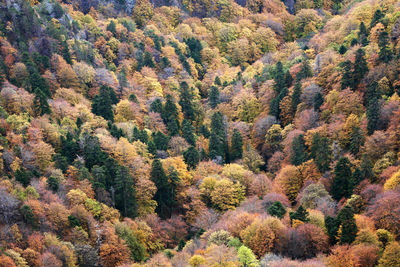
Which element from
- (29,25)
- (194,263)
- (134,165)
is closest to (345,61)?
(134,165)

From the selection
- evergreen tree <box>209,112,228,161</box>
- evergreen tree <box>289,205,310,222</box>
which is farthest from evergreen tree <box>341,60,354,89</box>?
evergreen tree <box>289,205,310,222</box>

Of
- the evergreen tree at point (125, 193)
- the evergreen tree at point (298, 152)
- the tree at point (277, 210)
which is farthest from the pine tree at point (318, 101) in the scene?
the evergreen tree at point (125, 193)

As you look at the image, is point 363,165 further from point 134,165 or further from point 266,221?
point 134,165

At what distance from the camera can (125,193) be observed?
93.0 meters

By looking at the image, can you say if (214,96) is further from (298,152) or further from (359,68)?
(359,68)

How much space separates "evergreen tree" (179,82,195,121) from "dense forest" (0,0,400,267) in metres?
0.49

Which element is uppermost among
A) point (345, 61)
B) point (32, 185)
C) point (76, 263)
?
point (345, 61)

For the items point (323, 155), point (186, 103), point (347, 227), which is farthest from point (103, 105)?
point (347, 227)

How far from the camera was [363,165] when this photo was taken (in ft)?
264

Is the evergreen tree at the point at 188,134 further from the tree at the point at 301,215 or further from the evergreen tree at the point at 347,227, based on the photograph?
the evergreen tree at the point at 347,227

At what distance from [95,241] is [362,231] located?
141 ft

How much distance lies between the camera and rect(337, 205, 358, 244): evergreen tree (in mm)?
67125

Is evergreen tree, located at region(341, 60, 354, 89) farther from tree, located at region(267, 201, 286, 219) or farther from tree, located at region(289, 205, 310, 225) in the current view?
tree, located at region(289, 205, 310, 225)

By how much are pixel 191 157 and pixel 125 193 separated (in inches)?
751
